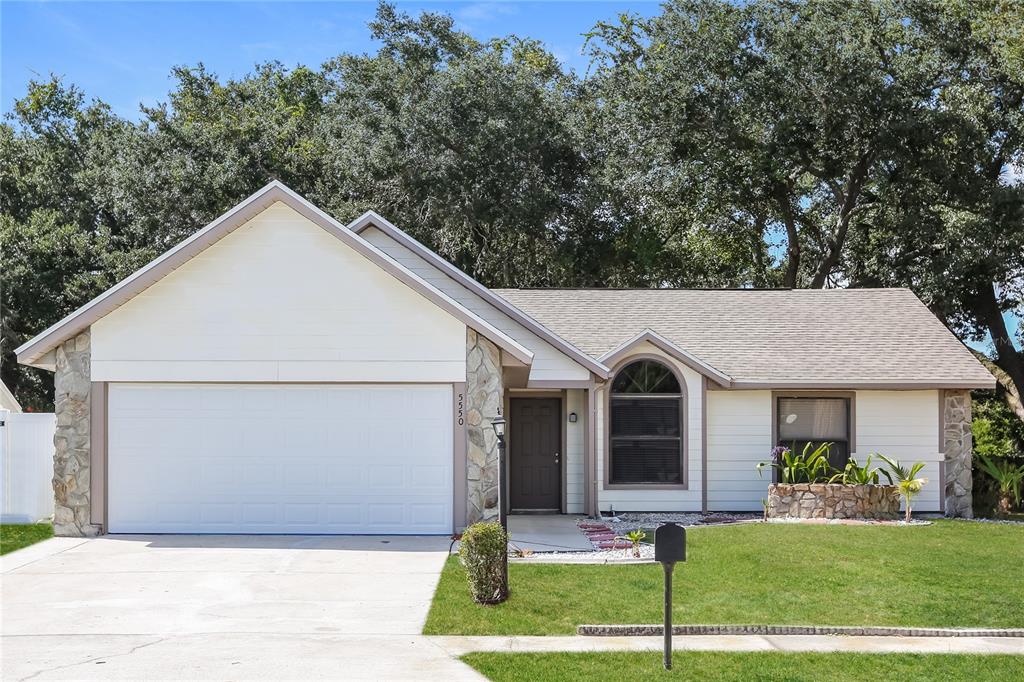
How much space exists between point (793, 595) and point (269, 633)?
5267mm

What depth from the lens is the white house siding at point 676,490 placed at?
17.3m

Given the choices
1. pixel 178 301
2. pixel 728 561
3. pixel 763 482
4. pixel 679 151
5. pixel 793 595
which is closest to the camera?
pixel 793 595

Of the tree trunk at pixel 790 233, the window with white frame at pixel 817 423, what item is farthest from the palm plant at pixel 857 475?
the tree trunk at pixel 790 233

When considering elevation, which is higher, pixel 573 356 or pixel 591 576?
pixel 573 356

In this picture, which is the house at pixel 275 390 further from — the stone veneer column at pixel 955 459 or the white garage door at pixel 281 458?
the stone veneer column at pixel 955 459

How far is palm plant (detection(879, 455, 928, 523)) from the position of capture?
16.1 m

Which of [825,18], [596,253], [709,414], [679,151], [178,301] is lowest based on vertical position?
[709,414]

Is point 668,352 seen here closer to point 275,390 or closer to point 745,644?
point 275,390

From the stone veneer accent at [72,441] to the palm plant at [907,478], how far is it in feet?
41.1

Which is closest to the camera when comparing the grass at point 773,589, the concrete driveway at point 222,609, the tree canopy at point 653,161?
the concrete driveway at point 222,609

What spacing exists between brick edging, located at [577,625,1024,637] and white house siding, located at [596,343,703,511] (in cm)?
841

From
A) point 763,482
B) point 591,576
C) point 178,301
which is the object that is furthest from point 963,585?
point 178,301

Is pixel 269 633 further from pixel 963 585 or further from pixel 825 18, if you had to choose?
pixel 825 18

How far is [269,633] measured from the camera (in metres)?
8.66
